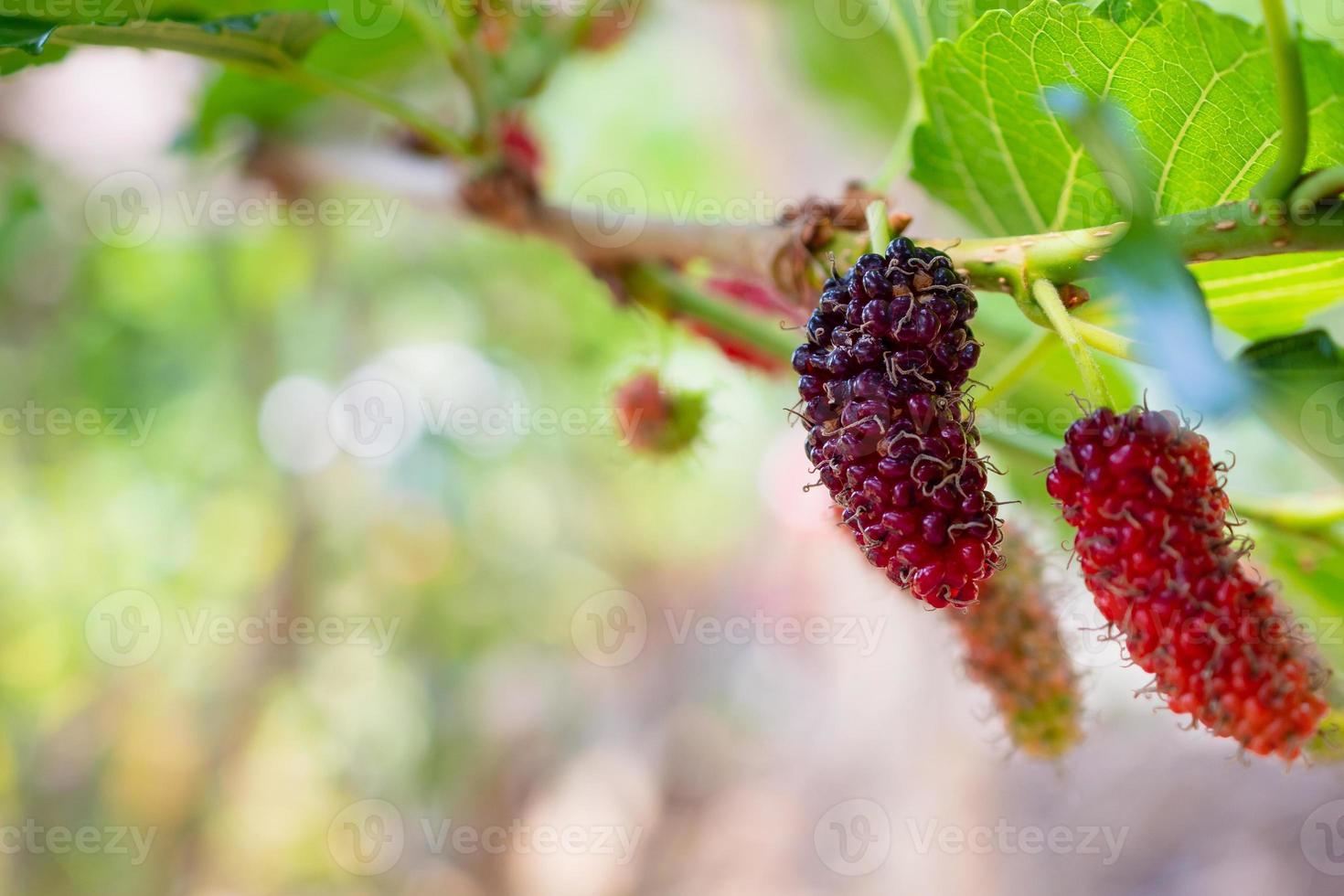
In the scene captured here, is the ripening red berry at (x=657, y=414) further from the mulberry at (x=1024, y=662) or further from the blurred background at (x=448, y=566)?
the mulberry at (x=1024, y=662)

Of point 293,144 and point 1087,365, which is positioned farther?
point 293,144

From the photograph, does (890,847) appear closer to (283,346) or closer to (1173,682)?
(283,346)

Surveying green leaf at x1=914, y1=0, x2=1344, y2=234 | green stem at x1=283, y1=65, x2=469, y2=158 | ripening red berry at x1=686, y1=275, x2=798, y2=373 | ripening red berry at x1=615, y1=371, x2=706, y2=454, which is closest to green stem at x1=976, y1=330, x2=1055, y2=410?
green leaf at x1=914, y1=0, x2=1344, y2=234

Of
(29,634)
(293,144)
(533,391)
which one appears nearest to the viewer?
(293,144)

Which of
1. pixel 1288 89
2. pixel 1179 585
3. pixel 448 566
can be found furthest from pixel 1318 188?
pixel 448 566

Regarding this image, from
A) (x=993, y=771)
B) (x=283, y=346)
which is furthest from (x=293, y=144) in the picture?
(x=993, y=771)

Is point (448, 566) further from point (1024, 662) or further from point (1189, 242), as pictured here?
point (1189, 242)

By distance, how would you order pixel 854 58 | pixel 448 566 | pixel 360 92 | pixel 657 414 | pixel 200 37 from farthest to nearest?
pixel 448 566
pixel 854 58
pixel 657 414
pixel 360 92
pixel 200 37
